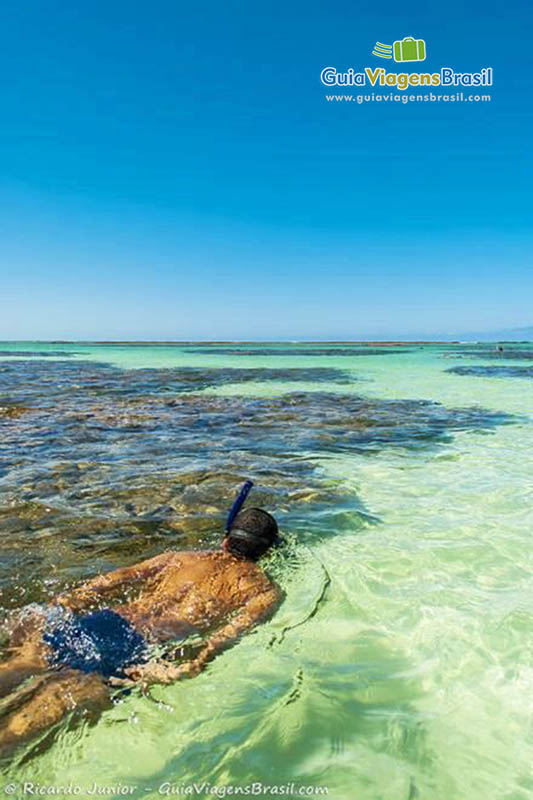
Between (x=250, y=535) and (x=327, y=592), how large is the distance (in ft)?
3.61

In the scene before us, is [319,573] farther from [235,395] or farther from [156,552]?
[235,395]

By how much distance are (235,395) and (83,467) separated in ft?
43.7

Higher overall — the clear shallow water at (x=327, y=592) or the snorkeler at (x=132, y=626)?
the snorkeler at (x=132, y=626)

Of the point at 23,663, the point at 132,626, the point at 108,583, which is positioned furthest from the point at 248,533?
the point at 23,663

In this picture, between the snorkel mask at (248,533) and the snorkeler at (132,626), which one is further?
the snorkel mask at (248,533)

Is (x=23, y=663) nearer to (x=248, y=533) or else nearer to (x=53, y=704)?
(x=53, y=704)

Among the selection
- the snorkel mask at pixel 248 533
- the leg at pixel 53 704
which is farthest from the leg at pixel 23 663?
the snorkel mask at pixel 248 533

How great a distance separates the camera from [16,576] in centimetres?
516

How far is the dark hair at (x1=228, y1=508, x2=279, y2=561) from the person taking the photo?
459 centimetres

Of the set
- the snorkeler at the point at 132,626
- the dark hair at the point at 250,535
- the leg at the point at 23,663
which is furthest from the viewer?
the dark hair at the point at 250,535

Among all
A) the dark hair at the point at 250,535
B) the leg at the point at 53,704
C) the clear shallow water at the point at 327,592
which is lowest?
the clear shallow water at the point at 327,592

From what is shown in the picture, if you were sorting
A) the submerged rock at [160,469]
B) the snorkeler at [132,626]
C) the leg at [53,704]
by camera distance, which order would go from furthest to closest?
the submerged rock at [160,469] → the snorkeler at [132,626] → the leg at [53,704]

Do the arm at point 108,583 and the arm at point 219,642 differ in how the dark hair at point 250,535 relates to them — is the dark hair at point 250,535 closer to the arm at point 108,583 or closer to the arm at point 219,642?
the arm at point 219,642

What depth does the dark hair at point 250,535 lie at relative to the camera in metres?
4.59
